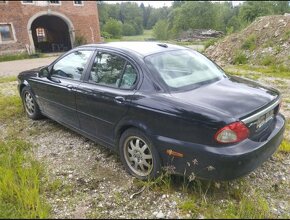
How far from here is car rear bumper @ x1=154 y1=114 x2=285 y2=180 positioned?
2.66 metres

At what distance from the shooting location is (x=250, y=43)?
12609 millimetres

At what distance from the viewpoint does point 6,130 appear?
5293mm

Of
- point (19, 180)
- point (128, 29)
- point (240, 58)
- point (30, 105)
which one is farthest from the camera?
point (128, 29)

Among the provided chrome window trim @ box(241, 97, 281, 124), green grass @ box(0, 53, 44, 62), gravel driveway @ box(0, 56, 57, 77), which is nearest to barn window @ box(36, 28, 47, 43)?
green grass @ box(0, 53, 44, 62)

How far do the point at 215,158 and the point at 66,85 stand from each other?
8.75 ft

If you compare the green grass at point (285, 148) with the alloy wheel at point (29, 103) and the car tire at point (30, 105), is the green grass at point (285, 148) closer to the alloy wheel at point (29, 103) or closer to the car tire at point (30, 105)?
the car tire at point (30, 105)

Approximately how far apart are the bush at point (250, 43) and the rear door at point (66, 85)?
10.1 metres

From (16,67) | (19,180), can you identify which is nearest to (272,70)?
(19,180)

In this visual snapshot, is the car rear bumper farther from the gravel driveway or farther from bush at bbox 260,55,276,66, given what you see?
the gravel driveway

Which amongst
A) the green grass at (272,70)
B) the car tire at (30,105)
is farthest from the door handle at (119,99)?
the green grass at (272,70)

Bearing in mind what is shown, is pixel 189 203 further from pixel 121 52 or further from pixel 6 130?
pixel 6 130

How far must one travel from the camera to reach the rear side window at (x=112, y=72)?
3441 mm

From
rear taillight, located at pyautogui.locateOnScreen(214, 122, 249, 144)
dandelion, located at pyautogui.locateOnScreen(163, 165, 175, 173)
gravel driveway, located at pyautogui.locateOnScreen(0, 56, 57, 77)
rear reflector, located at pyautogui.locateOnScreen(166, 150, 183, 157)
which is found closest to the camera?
rear taillight, located at pyautogui.locateOnScreen(214, 122, 249, 144)

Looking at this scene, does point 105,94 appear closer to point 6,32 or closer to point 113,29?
point 6,32
